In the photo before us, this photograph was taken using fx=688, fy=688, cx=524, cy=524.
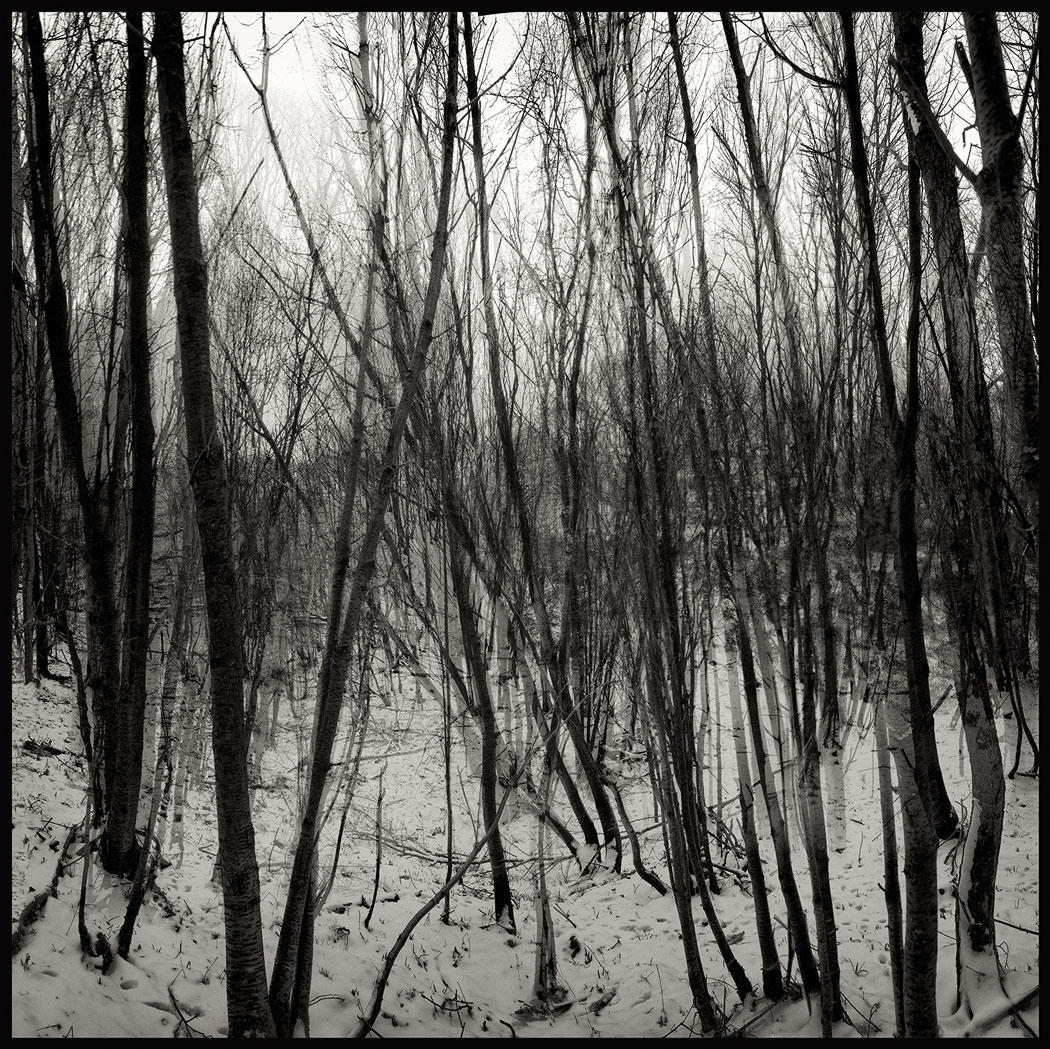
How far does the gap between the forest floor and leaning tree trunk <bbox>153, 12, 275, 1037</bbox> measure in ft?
5.40

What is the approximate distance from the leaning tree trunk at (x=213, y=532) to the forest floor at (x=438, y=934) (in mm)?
1647

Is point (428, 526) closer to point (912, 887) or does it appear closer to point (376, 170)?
point (376, 170)

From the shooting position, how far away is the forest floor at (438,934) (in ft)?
12.7

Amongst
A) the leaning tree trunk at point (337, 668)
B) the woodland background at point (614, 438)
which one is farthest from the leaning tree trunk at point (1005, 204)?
the leaning tree trunk at point (337, 668)

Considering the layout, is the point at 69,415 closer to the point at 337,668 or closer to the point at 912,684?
the point at 337,668

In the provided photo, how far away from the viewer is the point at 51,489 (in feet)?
27.9

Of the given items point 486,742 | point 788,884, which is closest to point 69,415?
point 486,742

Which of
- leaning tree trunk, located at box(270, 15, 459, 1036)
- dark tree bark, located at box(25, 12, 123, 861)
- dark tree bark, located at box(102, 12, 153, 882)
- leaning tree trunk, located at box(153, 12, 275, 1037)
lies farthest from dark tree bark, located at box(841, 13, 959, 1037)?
dark tree bark, located at box(25, 12, 123, 861)

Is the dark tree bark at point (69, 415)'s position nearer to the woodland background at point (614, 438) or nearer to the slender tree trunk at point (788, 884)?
the woodland background at point (614, 438)

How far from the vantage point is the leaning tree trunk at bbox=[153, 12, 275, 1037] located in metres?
2.45

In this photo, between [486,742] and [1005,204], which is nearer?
[1005,204]

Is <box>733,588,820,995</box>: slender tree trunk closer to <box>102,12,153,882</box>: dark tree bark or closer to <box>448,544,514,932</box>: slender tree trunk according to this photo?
<box>448,544,514,932</box>: slender tree trunk

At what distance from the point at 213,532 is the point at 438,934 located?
185 inches

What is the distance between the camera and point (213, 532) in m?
2.46
